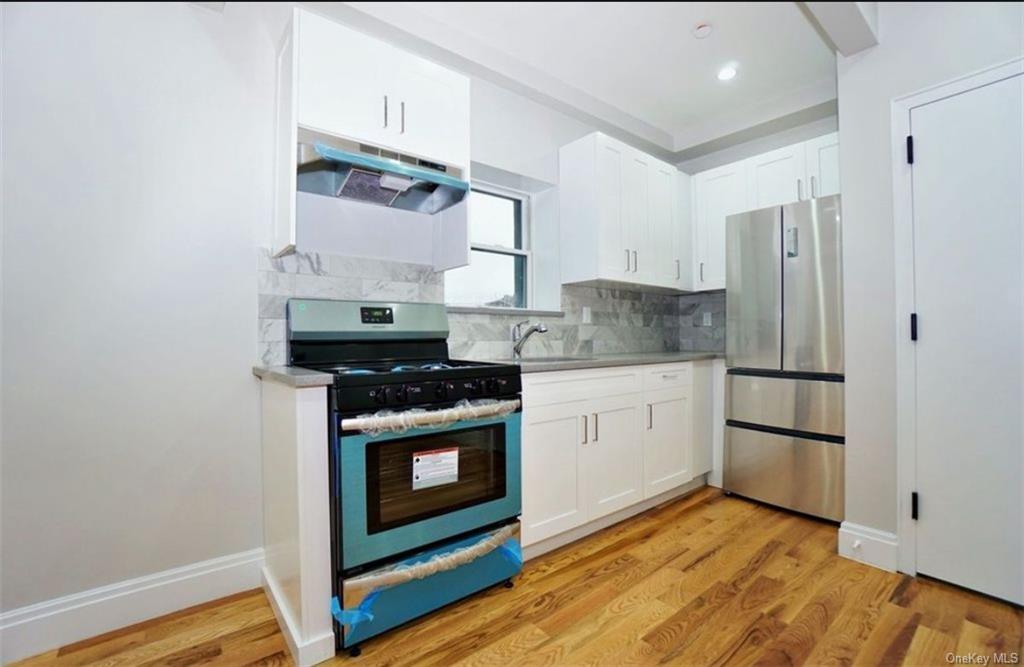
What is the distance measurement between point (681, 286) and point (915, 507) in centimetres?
177

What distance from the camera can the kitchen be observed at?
1488 millimetres

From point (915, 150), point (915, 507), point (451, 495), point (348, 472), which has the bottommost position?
point (915, 507)

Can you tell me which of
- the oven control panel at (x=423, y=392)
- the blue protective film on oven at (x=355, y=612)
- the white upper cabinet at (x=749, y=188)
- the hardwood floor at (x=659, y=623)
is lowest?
the hardwood floor at (x=659, y=623)

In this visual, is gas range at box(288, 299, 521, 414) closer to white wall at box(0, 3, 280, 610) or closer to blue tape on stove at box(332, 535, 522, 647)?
white wall at box(0, 3, 280, 610)

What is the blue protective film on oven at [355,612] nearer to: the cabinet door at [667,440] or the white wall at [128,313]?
the white wall at [128,313]

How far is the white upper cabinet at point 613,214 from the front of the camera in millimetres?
2742

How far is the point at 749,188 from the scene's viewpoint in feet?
9.86

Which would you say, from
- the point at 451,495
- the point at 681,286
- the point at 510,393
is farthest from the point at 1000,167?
the point at 451,495

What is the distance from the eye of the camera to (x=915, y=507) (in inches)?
76.2

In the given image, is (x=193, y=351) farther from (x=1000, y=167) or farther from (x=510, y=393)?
(x=1000, y=167)

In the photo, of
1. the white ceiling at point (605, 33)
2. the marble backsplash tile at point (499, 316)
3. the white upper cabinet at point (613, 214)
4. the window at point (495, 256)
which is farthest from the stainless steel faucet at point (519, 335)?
the white ceiling at point (605, 33)

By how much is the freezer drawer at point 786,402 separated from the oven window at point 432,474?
5.52ft

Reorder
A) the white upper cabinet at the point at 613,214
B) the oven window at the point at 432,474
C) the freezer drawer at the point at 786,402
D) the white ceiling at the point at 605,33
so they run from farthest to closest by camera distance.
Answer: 1. the white upper cabinet at the point at 613,214
2. the freezer drawer at the point at 786,402
3. the oven window at the point at 432,474
4. the white ceiling at the point at 605,33

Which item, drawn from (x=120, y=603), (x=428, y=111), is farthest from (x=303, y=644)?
(x=428, y=111)
